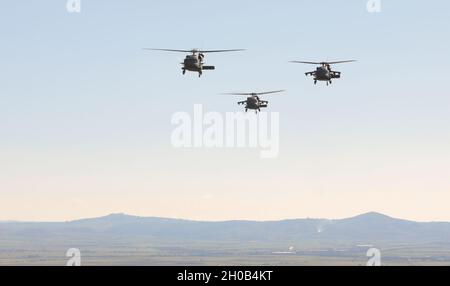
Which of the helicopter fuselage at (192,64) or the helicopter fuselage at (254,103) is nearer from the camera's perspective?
the helicopter fuselage at (192,64)

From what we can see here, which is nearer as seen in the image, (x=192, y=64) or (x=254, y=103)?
(x=192, y=64)

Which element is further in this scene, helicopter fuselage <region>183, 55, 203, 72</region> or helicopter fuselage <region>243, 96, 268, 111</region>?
helicopter fuselage <region>243, 96, 268, 111</region>
